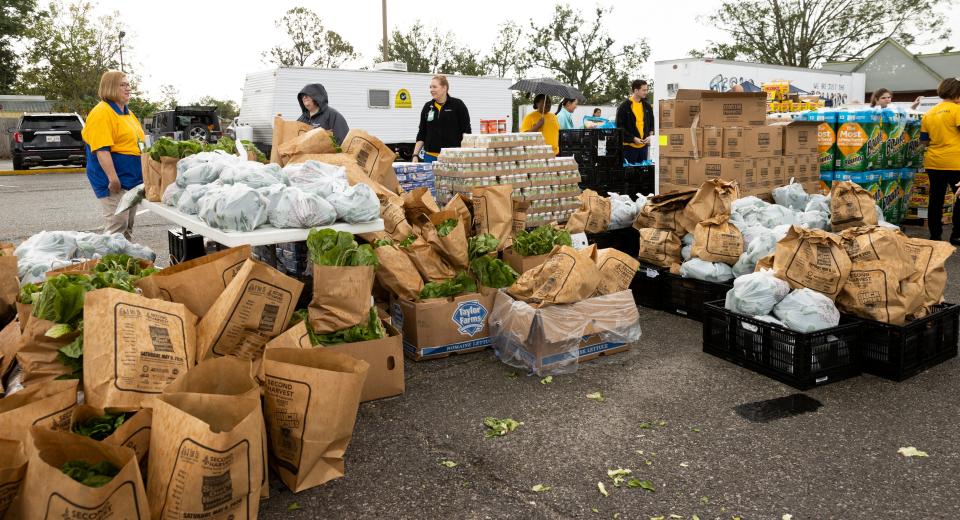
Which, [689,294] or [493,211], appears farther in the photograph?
[689,294]

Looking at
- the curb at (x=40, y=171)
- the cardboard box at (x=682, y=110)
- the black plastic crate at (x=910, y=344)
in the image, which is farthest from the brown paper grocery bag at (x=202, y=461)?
the curb at (x=40, y=171)

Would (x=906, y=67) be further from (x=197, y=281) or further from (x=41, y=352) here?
(x=41, y=352)

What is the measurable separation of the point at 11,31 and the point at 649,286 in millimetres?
39057

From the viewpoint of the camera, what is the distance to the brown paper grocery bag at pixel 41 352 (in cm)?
309

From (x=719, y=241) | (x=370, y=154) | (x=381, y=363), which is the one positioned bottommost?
(x=381, y=363)

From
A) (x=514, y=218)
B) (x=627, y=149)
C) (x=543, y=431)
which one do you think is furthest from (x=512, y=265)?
(x=627, y=149)

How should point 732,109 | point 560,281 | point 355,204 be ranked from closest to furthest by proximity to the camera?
1. point 355,204
2. point 560,281
3. point 732,109

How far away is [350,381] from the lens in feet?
9.33

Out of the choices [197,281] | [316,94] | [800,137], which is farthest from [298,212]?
[800,137]

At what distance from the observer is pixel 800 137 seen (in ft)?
26.4

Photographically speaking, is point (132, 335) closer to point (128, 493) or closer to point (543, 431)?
point (128, 493)

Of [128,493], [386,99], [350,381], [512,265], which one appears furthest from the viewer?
[386,99]

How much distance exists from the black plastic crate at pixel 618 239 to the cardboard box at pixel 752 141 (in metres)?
1.55

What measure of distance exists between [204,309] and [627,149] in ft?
28.2
